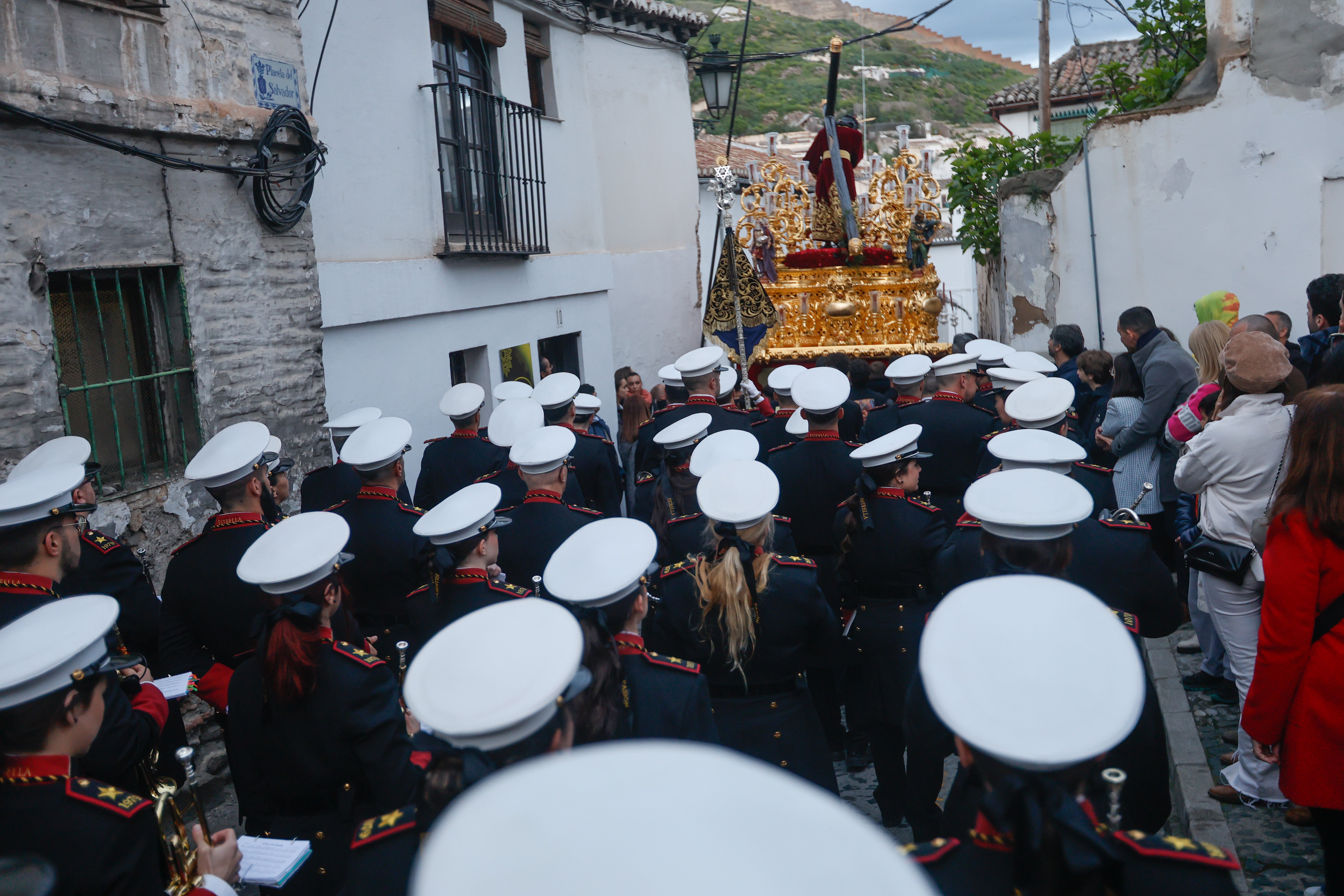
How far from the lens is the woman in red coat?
2986 mm

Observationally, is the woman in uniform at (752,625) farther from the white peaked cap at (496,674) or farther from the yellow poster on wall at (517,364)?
the yellow poster on wall at (517,364)

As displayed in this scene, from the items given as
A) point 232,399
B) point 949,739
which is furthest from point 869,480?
point 232,399

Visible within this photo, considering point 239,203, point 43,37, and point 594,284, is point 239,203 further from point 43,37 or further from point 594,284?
point 594,284

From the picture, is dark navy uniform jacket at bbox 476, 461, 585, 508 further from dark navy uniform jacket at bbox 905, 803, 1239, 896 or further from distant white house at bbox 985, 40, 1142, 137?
distant white house at bbox 985, 40, 1142, 137

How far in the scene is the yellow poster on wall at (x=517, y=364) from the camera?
33.4 ft

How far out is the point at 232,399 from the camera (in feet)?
19.9

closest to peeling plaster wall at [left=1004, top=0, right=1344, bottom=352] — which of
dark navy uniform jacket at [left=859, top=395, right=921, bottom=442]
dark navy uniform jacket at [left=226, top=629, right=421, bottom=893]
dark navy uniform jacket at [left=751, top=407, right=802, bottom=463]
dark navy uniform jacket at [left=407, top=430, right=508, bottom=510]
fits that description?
dark navy uniform jacket at [left=859, top=395, right=921, bottom=442]

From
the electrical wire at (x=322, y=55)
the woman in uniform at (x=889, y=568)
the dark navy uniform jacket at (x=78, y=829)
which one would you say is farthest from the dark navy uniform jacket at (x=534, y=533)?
the electrical wire at (x=322, y=55)

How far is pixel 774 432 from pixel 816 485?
4.12 ft

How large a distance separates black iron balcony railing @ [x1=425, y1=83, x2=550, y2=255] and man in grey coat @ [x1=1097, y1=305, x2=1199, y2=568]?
5.59m

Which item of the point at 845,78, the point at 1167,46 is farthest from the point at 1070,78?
the point at 845,78

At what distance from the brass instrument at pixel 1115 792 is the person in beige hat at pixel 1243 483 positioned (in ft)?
7.82

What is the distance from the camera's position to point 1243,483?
399cm

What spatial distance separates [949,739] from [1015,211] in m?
8.67
